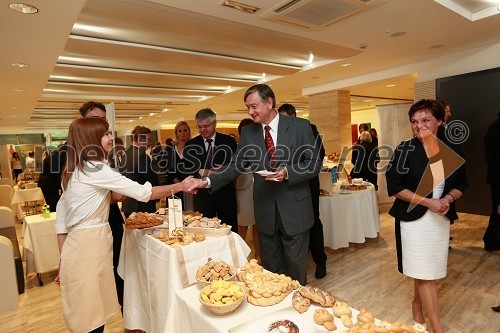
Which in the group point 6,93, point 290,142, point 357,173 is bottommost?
point 357,173

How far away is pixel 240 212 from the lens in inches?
140

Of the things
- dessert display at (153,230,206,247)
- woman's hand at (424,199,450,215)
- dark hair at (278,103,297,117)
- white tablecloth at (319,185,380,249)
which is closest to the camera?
dessert display at (153,230,206,247)

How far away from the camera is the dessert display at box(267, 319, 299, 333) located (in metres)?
0.97

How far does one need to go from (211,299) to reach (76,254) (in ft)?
2.93

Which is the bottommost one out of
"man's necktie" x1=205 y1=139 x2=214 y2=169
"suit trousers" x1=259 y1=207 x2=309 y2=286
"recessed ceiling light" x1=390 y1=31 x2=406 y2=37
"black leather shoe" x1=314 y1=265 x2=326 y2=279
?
"black leather shoe" x1=314 y1=265 x2=326 y2=279

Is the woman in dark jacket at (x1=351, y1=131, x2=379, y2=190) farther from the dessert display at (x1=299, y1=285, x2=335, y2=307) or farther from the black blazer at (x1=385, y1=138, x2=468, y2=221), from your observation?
the dessert display at (x1=299, y1=285, x2=335, y2=307)

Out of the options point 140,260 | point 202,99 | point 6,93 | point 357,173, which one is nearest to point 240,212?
point 140,260

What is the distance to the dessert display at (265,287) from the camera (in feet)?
3.87

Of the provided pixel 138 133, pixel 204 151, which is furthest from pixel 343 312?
pixel 138 133

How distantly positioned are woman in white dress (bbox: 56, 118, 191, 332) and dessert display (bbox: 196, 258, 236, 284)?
55cm

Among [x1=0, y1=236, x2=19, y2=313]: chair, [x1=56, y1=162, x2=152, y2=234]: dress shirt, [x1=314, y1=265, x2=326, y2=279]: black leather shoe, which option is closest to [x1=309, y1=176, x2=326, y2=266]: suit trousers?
[x1=314, y1=265, x2=326, y2=279]: black leather shoe

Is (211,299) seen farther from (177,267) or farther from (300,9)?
(300,9)

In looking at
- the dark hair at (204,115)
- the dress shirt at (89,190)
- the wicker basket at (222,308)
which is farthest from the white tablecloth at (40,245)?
the wicker basket at (222,308)

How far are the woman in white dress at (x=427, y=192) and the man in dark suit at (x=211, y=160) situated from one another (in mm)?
1558
